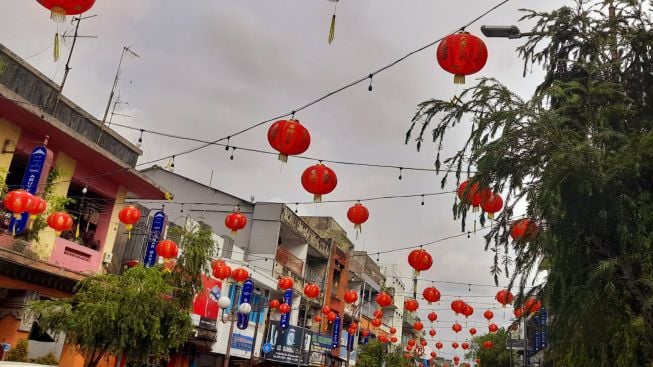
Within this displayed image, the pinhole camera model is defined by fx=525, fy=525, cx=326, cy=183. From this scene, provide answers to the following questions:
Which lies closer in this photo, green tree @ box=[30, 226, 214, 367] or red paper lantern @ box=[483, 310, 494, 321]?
green tree @ box=[30, 226, 214, 367]

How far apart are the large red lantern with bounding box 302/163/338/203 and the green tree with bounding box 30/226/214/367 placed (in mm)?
4643

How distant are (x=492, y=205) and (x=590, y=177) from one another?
248 cm

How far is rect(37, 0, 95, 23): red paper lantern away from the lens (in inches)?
239

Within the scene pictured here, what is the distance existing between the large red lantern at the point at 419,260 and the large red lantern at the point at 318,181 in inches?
214

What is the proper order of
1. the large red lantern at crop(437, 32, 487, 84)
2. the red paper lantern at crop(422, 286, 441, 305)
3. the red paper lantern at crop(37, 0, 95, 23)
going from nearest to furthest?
the red paper lantern at crop(37, 0, 95, 23)
the large red lantern at crop(437, 32, 487, 84)
the red paper lantern at crop(422, 286, 441, 305)

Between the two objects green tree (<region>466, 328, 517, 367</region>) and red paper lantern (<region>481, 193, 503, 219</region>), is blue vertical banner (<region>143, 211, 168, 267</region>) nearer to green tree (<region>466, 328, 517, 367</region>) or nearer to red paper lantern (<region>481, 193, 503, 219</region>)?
red paper lantern (<region>481, 193, 503, 219</region>)

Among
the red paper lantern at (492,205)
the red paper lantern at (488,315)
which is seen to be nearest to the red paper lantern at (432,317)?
the red paper lantern at (488,315)

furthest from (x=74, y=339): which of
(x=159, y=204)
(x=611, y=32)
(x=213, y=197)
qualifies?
(x=213, y=197)

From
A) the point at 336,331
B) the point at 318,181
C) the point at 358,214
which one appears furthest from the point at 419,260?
the point at 336,331

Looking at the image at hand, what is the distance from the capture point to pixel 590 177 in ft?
25.4

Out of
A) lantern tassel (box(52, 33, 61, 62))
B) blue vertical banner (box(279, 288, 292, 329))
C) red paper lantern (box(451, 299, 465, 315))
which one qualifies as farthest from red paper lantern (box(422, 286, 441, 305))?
lantern tassel (box(52, 33, 61, 62))

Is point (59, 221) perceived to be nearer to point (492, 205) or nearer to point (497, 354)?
point (492, 205)

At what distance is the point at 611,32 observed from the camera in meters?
9.56

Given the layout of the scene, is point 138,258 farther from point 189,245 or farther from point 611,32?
point 611,32
